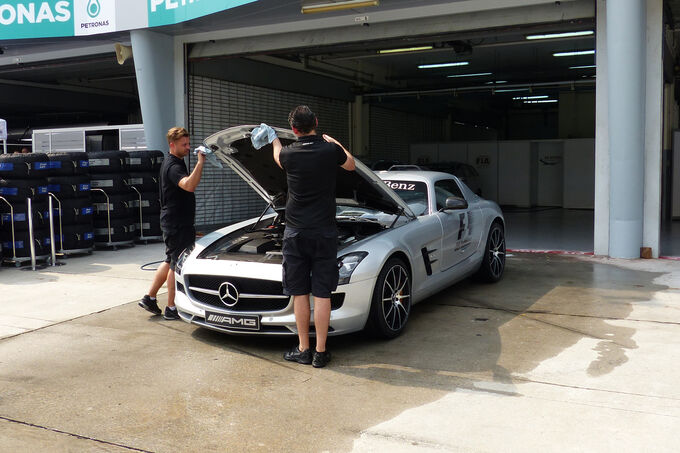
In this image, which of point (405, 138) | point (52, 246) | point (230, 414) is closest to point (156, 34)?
point (52, 246)

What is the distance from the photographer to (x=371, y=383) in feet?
14.3

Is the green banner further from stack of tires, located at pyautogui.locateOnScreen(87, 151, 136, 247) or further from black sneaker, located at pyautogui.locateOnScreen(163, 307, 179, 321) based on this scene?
black sneaker, located at pyautogui.locateOnScreen(163, 307, 179, 321)

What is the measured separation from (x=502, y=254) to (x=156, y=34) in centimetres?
820

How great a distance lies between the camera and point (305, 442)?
11.3ft

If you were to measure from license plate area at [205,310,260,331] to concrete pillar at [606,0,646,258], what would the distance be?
6370mm

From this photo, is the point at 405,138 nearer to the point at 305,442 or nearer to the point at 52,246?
the point at 52,246

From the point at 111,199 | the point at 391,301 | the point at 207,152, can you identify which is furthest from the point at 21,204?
the point at 391,301

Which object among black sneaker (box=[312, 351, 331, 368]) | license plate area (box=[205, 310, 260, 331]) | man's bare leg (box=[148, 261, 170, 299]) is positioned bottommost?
black sneaker (box=[312, 351, 331, 368])

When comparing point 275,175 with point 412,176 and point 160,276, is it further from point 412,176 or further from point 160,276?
point 412,176

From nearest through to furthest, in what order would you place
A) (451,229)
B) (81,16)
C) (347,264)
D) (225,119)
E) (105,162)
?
(347,264) → (451,229) → (105,162) → (81,16) → (225,119)

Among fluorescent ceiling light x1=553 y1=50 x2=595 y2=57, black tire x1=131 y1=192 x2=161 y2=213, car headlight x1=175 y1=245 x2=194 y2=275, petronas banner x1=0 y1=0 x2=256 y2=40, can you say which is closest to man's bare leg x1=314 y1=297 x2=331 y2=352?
car headlight x1=175 y1=245 x2=194 y2=275

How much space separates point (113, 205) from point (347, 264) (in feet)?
22.7

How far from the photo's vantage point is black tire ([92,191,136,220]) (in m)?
10.6

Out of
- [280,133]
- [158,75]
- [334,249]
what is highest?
[158,75]
